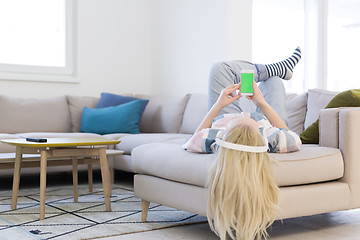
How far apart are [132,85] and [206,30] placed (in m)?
1.16

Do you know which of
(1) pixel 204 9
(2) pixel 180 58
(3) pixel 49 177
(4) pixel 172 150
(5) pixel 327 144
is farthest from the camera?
(2) pixel 180 58

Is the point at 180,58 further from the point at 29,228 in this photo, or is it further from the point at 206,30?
the point at 29,228

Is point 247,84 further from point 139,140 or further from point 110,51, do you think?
point 110,51

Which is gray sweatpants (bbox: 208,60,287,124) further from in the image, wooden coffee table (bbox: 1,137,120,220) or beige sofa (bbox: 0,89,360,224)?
wooden coffee table (bbox: 1,137,120,220)

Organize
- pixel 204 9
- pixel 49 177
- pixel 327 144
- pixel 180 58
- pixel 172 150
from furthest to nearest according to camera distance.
Result: pixel 180 58 < pixel 204 9 < pixel 49 177 < pixel 327 144 < pixel 172 150

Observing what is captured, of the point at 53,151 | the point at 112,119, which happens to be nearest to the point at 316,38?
the point at 112,119

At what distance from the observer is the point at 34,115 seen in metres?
4.48

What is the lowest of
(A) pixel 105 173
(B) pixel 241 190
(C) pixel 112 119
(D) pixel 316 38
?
(A) pixel 105 173

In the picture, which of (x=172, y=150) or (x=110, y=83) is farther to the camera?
(x=110, y=83)

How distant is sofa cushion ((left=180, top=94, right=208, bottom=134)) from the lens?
173 inches

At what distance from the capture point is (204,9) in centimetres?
489

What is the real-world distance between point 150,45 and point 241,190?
3.94 metres

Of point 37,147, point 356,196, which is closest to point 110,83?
point 37,147

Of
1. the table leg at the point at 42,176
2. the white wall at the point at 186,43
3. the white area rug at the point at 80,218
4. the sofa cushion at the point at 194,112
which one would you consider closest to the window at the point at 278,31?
the white wall at the point at 186,43
